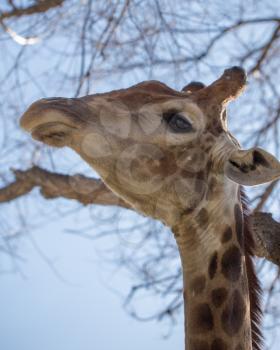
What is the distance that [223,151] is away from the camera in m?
3.11

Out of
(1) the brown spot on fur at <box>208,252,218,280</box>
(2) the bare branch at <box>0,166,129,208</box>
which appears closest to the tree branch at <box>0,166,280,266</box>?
(2) the bare branch at <box>0,166,129,208</box>

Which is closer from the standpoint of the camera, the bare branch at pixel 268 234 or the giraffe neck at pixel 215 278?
→ the giraffe neck at pixel 215 278

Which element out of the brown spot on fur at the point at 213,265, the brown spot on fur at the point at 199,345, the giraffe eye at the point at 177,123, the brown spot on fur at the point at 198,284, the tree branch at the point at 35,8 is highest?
the tree branch at the point at 35,8

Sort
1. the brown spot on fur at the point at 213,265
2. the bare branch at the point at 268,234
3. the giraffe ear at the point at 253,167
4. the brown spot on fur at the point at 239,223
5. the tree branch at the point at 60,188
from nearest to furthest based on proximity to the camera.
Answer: the giraffe ear at the point at 253,167 < the brown spot on fur at the point at 213,265 < the brown spot on fur at the point at 239,223 < the bare branch at the point at 268,234 < the tree branch at the point at 60,188

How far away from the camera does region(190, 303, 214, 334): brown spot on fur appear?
9.69 feet

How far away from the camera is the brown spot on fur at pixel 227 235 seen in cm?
311

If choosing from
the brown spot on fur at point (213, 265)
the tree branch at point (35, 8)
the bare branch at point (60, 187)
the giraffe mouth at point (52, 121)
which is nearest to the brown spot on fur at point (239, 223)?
the brown spot on fur at point (213, 265)

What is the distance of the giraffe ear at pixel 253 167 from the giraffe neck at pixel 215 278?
0.80ft

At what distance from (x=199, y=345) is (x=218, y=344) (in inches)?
3.1

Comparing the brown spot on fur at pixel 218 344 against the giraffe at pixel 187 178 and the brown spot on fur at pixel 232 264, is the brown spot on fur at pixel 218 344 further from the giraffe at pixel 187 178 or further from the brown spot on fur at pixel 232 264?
the brown spot on fur at pixel 232 264

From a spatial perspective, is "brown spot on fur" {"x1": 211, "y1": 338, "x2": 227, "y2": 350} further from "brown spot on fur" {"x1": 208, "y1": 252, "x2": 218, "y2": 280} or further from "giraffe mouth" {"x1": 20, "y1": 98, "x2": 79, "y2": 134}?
"giraffe mouth" {"x1": 20, "y1": 98, "x2": 79, "y2": 134}

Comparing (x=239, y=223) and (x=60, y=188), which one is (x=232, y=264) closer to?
(x=239, y=223)

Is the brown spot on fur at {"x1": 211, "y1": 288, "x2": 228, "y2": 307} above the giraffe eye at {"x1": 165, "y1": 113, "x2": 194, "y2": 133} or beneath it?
beneath

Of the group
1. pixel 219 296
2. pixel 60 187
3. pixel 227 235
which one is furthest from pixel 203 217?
pixel 60 187
